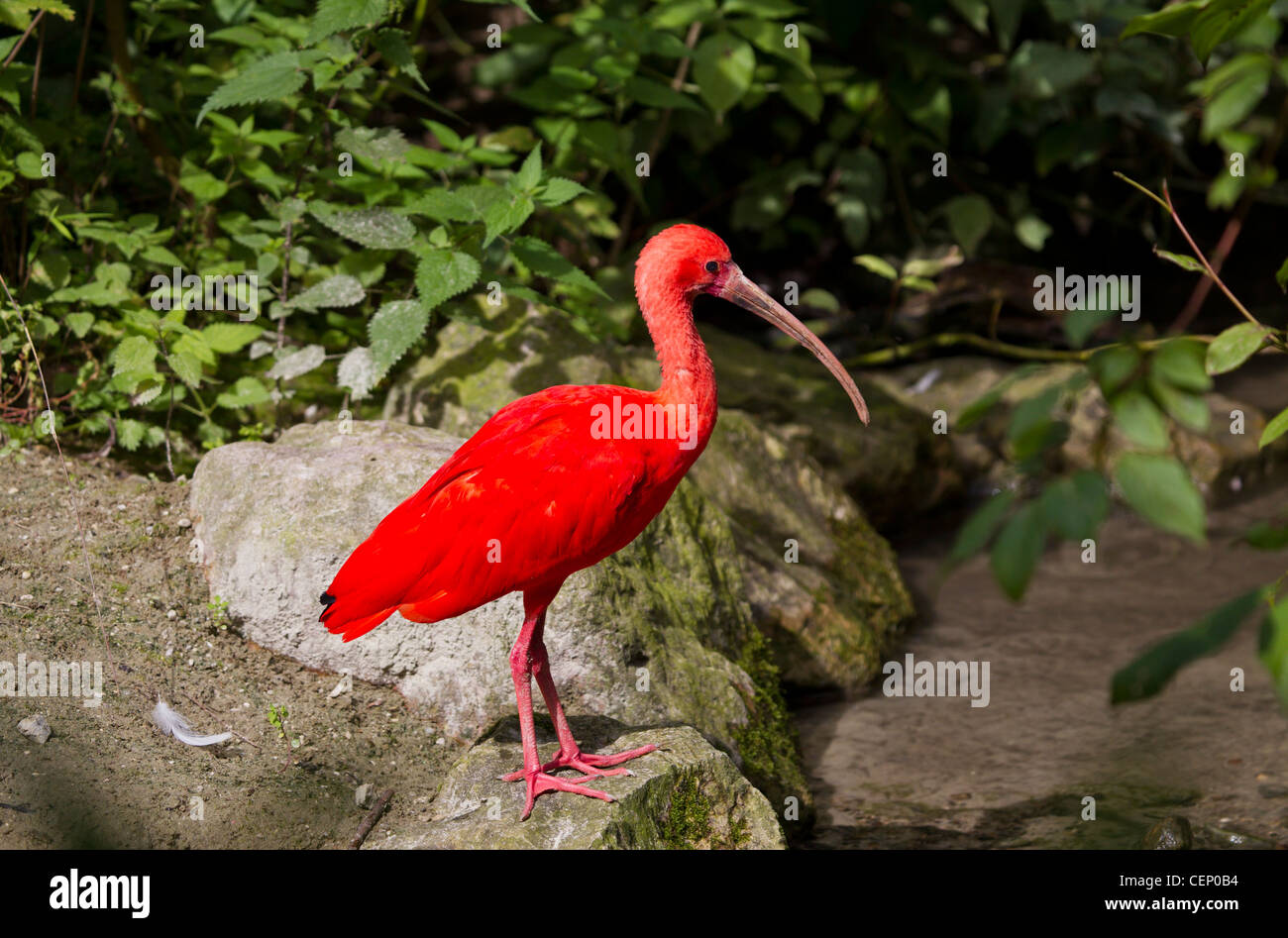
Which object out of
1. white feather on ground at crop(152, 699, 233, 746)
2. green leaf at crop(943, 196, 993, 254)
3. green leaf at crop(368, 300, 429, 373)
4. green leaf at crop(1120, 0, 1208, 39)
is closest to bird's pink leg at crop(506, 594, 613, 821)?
white feather on ground at crop(152, 699, 233, 746)

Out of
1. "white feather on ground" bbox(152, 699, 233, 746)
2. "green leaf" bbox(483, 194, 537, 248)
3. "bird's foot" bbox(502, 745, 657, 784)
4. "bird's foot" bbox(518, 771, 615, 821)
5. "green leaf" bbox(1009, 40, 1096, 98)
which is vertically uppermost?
"green leaf" bbox(1009, 40, 1096, 98)

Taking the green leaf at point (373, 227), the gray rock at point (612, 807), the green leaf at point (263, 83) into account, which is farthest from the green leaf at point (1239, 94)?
the green leaf at point (263, 83)

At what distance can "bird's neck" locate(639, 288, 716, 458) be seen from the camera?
337 cm

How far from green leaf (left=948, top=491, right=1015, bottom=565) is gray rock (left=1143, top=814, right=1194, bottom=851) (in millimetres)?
2823

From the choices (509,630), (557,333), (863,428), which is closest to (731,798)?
(509,630)

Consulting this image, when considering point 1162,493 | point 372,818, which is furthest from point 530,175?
point 1162,493

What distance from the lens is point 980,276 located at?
25.1ft

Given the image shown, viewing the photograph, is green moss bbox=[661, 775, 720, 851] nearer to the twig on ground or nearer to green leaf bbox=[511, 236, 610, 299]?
the twig on ground

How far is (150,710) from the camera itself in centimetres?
359

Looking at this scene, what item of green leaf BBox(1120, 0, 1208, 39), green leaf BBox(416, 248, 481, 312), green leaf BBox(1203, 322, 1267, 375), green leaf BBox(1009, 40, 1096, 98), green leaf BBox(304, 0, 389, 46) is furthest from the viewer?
green leaf BBox(1009, 40, 1096, 98)

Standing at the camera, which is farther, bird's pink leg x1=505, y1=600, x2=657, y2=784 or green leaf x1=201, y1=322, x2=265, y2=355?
green leaf x1=201, y1=322, x2=265, y2=355

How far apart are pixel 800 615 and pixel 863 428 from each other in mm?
1803

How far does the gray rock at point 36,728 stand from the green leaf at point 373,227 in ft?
6.77

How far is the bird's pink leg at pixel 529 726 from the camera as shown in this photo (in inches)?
128
